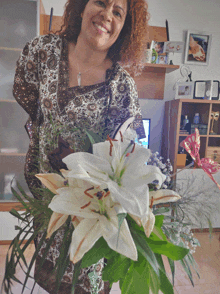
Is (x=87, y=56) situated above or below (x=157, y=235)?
above

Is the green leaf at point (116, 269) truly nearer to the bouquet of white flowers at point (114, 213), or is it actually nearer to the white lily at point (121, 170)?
the bouquet of white flowers at point (114, 213)

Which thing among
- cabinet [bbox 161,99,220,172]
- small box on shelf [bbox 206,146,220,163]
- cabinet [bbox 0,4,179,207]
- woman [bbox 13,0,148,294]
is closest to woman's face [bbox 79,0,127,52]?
woman [bbox 13,0,148,294]

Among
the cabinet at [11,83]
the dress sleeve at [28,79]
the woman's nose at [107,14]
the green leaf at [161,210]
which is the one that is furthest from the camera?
the cabinet at [11,83]

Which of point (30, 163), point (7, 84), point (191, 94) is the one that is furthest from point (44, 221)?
point (191, 94)

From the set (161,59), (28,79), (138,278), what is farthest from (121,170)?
(161,59)

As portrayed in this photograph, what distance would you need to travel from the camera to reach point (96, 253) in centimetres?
31

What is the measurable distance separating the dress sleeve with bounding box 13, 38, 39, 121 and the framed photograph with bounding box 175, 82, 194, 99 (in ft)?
6.18

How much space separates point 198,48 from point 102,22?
2.35m

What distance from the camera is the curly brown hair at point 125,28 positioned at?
59 centimetres

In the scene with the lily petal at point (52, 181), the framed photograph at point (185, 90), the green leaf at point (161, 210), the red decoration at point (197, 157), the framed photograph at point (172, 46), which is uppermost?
the framed photograph at point (172, 46)

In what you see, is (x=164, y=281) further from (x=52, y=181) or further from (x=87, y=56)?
(x=87, y=56)

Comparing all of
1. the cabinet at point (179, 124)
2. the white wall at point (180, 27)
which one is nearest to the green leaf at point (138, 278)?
the cabinet at point (179, 124)

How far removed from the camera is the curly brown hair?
0.59 meters

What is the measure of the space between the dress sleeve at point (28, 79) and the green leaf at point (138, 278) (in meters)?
0.58
